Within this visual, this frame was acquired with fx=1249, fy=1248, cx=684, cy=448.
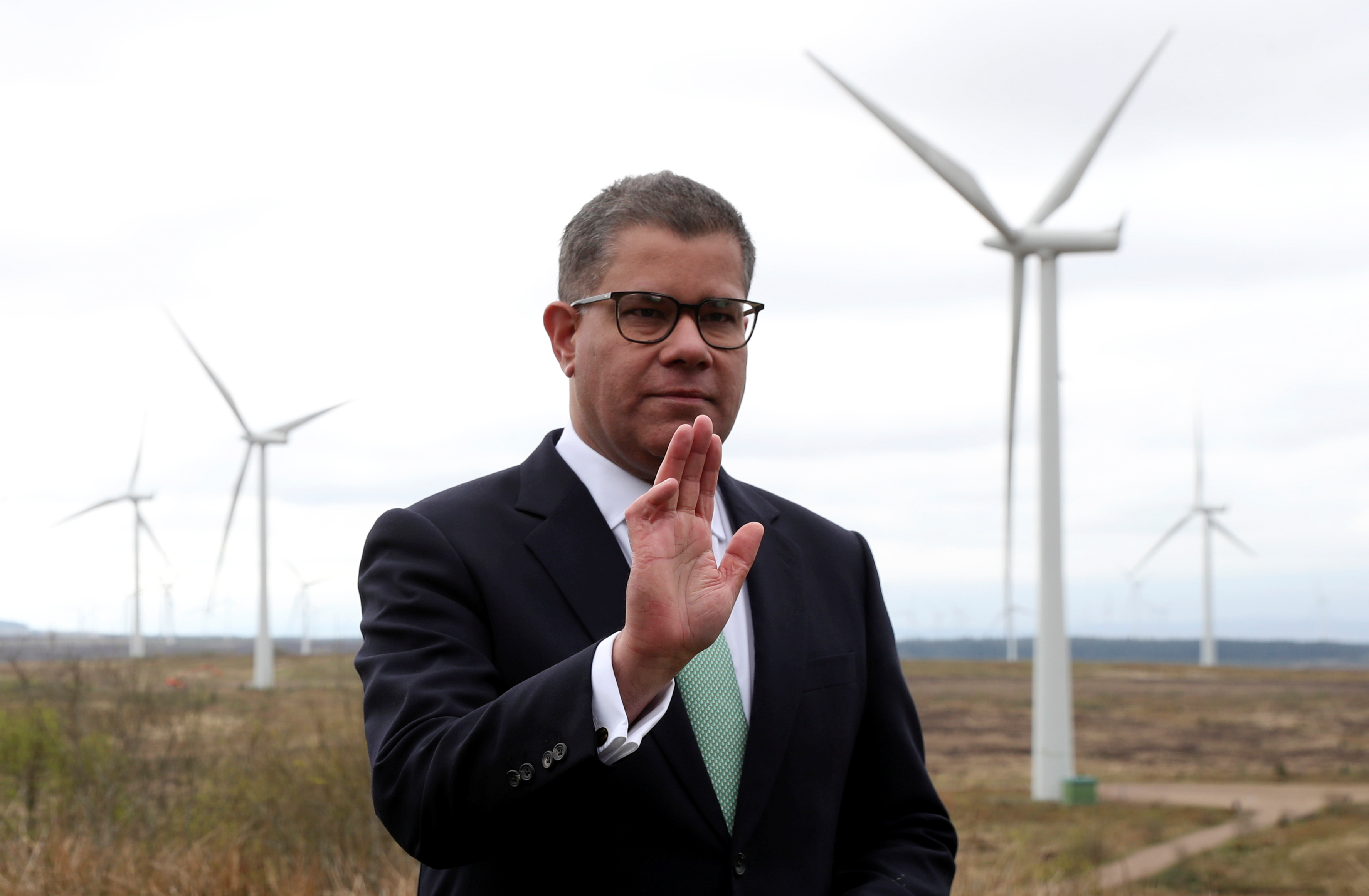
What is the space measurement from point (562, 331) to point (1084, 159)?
3334cm

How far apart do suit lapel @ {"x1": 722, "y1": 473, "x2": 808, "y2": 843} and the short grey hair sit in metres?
0.79

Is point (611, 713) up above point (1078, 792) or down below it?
above

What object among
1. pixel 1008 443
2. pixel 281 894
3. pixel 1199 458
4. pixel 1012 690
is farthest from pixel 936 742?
pixel 281 894

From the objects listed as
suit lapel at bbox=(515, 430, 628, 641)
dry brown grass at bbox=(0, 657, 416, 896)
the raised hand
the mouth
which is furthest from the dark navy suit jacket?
dry brown grass at bbox=(0, 657, 416, 896)

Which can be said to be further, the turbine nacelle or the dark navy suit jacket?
the turbine nacelle

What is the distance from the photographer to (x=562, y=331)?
11.8ft

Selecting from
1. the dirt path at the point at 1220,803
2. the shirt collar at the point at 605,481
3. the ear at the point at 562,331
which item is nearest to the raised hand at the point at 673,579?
the shirt collar at the point at 605,481

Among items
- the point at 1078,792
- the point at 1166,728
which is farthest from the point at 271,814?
the point at 1166,728

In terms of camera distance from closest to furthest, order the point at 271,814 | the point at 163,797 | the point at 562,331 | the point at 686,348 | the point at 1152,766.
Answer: the point at 686,348
the point at 562,331
the point at 271,814
the point at 163,797
the point at 1152,766

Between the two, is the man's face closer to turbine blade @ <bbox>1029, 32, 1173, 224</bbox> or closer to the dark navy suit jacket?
the dark navy suit jacket

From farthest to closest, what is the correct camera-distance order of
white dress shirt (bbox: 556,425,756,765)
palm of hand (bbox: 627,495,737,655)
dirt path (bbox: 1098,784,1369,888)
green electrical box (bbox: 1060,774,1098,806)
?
green electrical box (bbox: 1060,774,1098,806)
dirt path (bbox: 1098,784,1369,888)
white dress shirt (bbox: 556,425,756,765)
palm of hand (bbox: 627,495,737,655)

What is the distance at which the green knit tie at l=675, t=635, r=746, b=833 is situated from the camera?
325cm

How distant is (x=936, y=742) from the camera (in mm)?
60750

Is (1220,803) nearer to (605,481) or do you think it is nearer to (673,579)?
(605,481)
